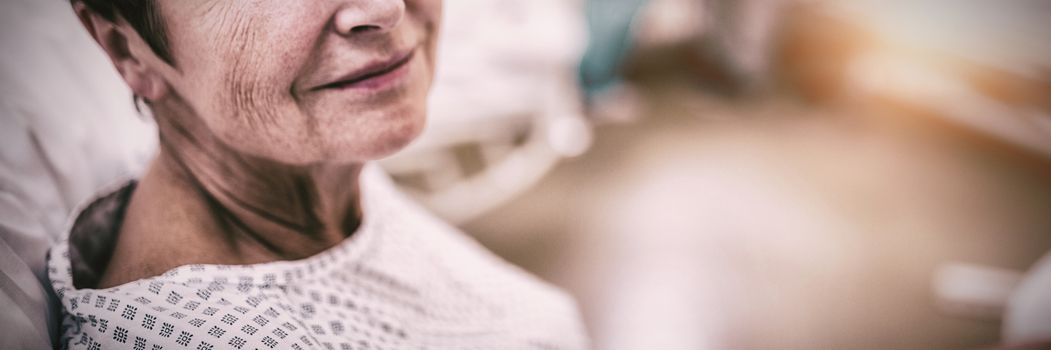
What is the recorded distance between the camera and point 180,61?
46cm

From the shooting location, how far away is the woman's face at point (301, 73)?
0.45 meters

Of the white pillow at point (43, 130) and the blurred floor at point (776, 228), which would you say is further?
the blurred floor at point (776, 228)

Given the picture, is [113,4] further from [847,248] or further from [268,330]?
[847,248]

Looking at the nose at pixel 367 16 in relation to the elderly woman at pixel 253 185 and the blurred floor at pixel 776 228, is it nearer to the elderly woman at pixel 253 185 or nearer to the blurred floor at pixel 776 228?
the elderly woman at pixel 253 185

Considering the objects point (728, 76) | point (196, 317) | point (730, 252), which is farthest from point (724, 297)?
point (728, 76)

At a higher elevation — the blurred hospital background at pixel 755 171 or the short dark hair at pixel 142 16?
the short dark hair at pixel 142 16

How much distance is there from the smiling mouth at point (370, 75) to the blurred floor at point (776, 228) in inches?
27.2

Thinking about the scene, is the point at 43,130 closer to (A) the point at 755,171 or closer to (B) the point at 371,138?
(B) the point at 371,138

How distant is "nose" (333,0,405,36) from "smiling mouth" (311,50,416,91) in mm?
29

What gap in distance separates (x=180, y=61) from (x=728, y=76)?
2.10m

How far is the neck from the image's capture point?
0.53 meters

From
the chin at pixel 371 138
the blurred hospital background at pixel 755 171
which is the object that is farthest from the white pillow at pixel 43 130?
the chin at pixel 371 138

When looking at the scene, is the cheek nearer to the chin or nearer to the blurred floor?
the chin

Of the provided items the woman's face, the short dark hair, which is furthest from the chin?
the short dark hair
